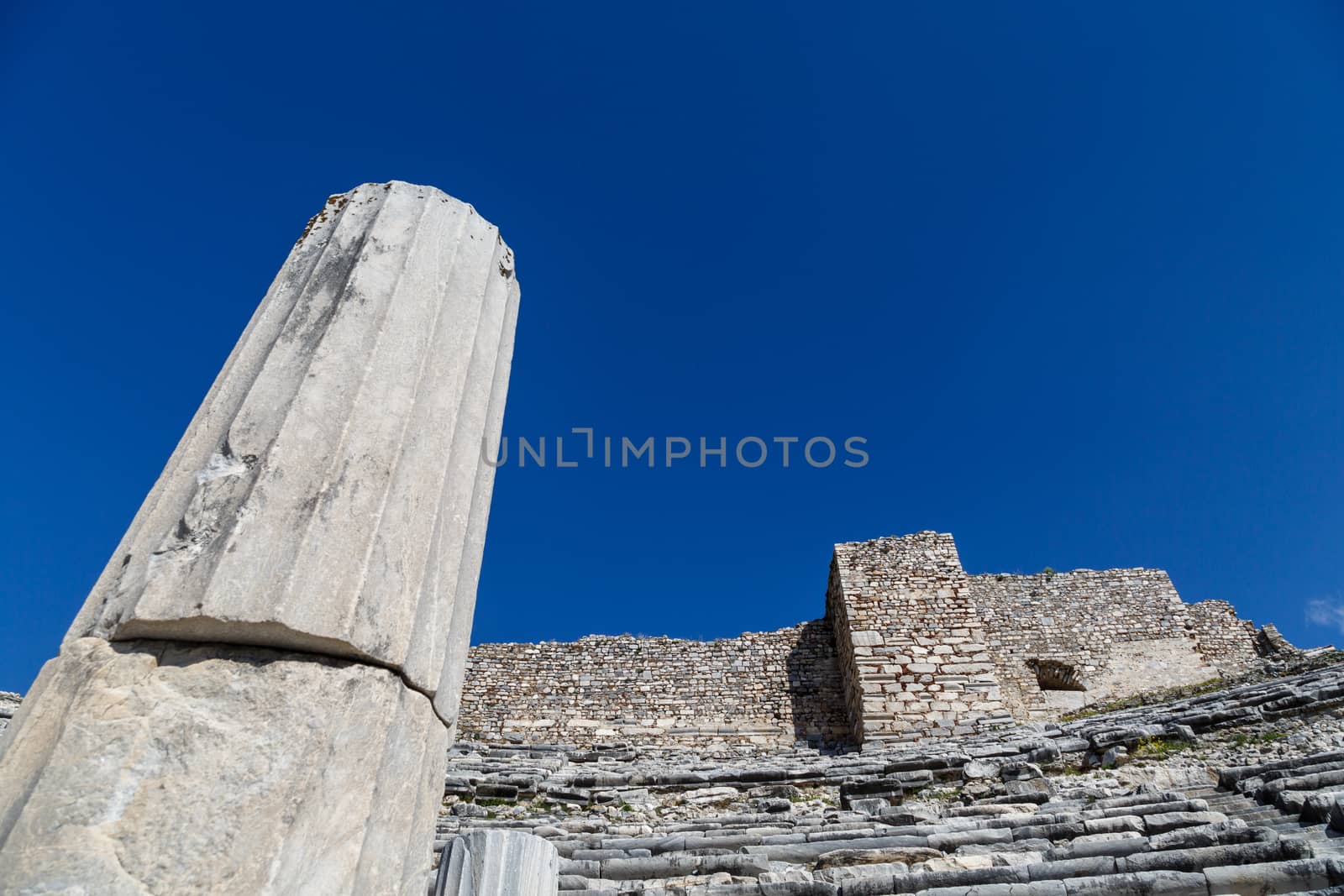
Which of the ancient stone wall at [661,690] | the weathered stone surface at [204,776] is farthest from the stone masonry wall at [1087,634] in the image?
the weathered stone surface at [204,776]

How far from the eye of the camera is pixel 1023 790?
21.8ft

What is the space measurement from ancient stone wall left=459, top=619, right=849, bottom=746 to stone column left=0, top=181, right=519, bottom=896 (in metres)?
12.7

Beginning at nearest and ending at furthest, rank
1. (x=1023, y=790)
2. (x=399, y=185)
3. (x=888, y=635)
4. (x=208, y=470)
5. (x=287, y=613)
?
(x=287, y=613) → (x=208, y=470) → (x=399, y=185) → (x=1023, y=790) → (x=888, y=635)

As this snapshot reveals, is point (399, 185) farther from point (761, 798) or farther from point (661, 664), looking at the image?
point (661, 664)

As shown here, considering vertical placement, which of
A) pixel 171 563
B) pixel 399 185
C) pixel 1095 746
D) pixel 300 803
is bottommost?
pixel 300 803

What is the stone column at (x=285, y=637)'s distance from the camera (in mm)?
1456

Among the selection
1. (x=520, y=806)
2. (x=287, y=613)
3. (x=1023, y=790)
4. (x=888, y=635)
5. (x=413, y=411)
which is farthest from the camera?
(x=888, y=635)

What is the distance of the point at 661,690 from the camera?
1475 centimetres

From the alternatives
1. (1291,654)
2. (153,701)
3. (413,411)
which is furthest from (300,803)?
(1291,654)

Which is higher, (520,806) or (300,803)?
(520,806)

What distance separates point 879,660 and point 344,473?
1232cm

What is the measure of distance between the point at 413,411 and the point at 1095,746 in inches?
333

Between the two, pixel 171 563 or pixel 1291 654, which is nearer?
pixel 171 563

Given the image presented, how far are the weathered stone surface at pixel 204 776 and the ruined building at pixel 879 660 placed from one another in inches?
466
